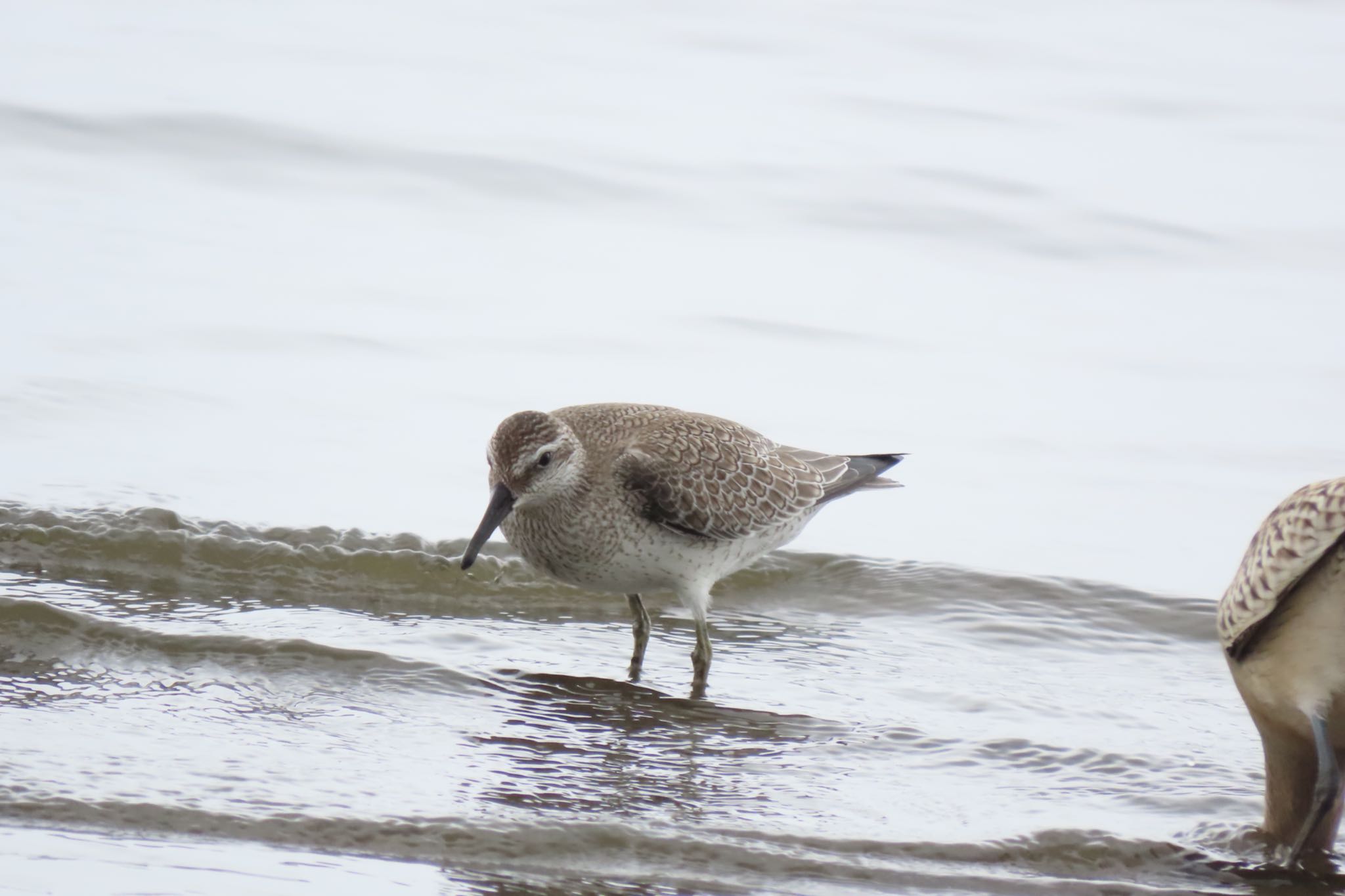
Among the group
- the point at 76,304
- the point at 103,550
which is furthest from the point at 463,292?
the point at 103,550

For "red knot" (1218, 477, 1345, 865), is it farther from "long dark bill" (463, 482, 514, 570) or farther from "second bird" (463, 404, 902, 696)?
"long dark bill" (463, 482, 514, 570)

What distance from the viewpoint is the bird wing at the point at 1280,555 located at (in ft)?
17.6

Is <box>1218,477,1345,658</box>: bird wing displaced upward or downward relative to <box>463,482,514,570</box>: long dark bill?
upward

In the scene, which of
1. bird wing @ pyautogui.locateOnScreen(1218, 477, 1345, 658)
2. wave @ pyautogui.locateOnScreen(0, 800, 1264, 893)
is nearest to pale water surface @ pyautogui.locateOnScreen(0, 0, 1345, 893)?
wave @ pyautogui.locateOnScreen(0, 800, 1264, 893)

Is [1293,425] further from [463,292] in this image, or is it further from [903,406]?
[463,292]

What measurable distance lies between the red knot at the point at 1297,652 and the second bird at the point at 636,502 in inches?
97.1

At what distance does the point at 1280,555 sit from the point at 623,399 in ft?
20.6

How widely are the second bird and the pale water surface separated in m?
0.40

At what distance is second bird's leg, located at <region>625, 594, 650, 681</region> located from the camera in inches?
318

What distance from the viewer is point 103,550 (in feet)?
28.9

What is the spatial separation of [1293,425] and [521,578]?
520cm

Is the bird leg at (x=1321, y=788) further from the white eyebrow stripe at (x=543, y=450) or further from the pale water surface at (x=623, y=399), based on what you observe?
the white eyebrow stripe at (x=543, y=450)

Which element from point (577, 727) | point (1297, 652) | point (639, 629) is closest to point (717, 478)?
point (639, 629)

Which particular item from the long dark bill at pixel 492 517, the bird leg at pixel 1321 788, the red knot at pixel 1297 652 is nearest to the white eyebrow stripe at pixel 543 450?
the long dark bill at pixel 492 517
